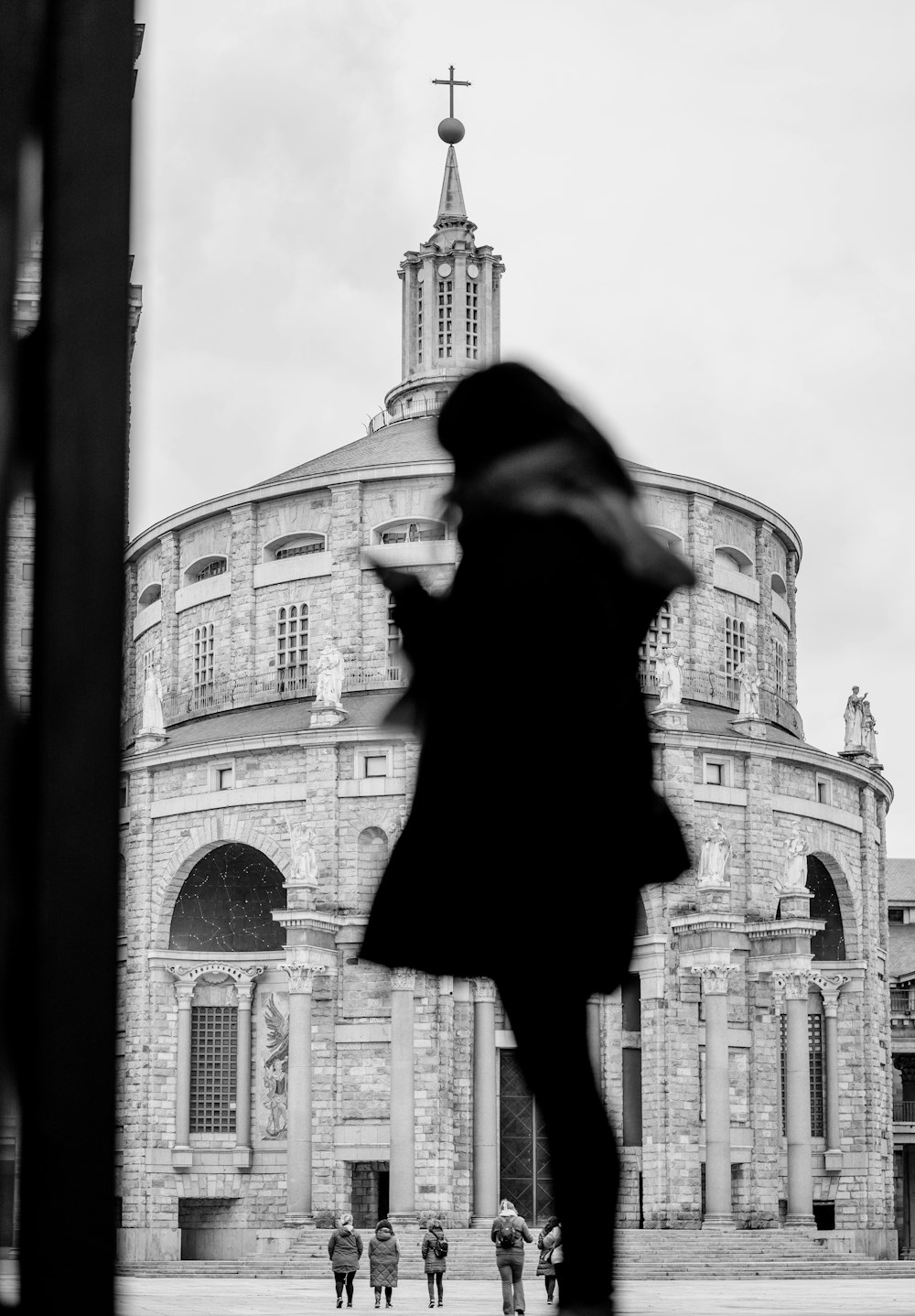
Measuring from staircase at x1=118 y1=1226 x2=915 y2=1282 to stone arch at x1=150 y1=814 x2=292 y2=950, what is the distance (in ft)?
30.4

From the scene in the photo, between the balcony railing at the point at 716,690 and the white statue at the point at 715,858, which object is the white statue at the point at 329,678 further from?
the white statue at the point at 715,858

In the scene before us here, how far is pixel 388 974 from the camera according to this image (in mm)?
51500

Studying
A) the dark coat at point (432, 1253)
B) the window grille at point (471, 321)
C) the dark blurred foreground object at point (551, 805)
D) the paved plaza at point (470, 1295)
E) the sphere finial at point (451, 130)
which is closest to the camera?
the dark blurred foreground object at point (551, 805)

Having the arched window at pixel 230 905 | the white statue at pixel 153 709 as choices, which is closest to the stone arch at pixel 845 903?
the arched window at pixel 230 905

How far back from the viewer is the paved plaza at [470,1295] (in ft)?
93.1

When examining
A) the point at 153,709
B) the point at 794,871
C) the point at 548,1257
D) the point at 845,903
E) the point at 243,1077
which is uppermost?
the point at 153,709

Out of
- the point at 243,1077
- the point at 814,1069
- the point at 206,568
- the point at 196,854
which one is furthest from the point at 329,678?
the point at 814,1069

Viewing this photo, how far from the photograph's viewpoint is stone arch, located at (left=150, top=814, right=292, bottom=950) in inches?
2200

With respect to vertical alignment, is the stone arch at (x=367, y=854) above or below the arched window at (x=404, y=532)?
below

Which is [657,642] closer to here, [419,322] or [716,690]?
[716,690]

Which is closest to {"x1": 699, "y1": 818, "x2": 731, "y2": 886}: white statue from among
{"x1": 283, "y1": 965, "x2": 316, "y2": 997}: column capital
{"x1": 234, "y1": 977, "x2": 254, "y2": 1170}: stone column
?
{"x1": 283, "y1": 965, "x2": 316, "y2": 997}: column capital

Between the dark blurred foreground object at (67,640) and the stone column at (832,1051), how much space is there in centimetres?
5823

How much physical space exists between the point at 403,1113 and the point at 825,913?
16523 millimetres

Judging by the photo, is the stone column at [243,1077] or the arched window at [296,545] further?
the arched window at [296,545]
